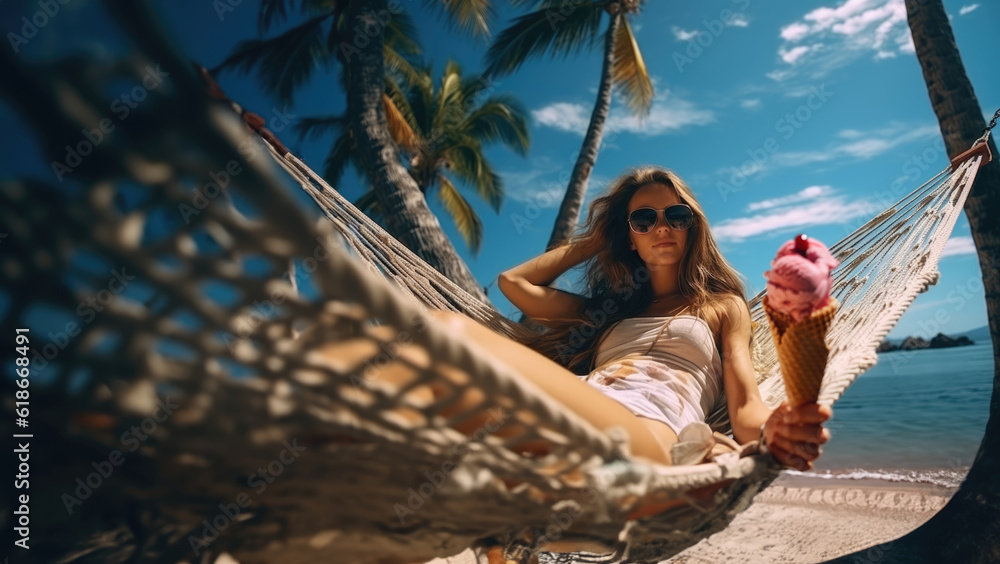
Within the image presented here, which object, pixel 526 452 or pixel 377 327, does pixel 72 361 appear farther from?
pixel 526 452

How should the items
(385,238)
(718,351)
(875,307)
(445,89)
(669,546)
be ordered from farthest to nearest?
(445,89) < (385,238) < (718,351) < (875,307) < (669,546)

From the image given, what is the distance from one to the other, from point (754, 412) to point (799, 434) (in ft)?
1.17

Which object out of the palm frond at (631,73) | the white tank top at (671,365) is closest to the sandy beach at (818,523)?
the white tank top at (671,365)

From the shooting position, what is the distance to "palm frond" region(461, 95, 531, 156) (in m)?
8.34

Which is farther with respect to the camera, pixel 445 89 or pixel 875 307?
pixel 445 89

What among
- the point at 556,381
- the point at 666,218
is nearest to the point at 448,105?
the point at 666,218

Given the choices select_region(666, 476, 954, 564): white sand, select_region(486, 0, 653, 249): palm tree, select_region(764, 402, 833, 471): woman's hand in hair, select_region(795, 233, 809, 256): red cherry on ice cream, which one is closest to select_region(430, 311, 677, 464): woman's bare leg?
select_region(764, 402, 833, 471): woman's hand in hair

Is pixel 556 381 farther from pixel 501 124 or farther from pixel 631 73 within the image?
pixel 501 124

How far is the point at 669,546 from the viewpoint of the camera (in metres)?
0.83

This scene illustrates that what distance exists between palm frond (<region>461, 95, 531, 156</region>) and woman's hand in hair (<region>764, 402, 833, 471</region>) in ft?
25.9

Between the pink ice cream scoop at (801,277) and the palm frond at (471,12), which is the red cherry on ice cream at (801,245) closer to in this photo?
the pink ice cream scoop at (801,277)

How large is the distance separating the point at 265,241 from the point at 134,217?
98mm

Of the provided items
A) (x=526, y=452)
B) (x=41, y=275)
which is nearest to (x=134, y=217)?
(x=41, y=275)

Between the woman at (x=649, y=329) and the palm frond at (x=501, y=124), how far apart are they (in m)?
6.87
